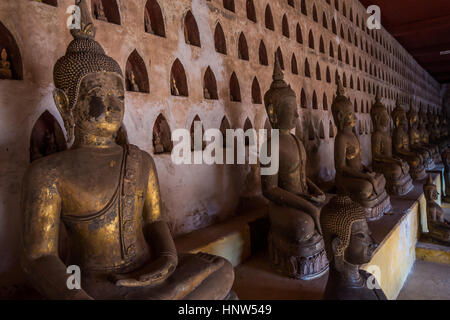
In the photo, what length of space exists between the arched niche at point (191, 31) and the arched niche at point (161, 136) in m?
0.81

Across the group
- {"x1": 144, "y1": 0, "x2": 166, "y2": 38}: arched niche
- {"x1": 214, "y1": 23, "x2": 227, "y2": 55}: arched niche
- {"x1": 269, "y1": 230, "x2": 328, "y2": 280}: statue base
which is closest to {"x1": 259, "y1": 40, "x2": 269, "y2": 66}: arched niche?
{"x1": 214, "y1": 23, "x2": 227, "y2": 55}: arched niche

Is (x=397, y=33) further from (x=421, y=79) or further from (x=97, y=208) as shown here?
(x=97, y=208)

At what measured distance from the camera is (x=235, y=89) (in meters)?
3.63

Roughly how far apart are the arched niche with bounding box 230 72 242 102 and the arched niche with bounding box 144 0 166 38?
3.35 ft

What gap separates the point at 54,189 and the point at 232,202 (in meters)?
2.14

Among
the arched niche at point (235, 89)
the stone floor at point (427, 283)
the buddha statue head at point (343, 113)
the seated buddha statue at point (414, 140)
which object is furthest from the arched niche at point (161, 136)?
the seated buddha statue at point (414, 140)

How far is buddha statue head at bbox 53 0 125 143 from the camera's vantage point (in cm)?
165

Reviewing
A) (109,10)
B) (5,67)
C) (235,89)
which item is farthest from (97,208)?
(235,89)

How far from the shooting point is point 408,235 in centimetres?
401

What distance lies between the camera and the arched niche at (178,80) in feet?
9.57

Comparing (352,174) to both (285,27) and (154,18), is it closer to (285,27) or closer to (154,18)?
(285,27)

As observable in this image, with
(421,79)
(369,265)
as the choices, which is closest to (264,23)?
(369,265)

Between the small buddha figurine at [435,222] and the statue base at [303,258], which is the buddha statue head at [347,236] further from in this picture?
the small buddha figurine at [435,222]

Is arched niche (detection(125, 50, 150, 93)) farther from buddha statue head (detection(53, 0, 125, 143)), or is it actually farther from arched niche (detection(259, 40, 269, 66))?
arched niche (detection(259, 40, 269, 66))
